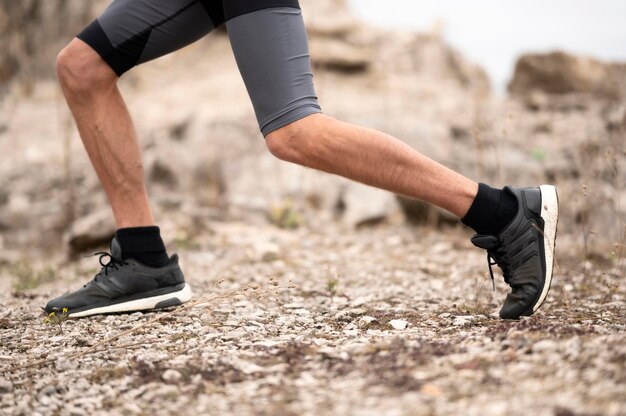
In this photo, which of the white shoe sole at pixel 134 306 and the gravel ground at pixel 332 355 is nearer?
the gravel ground at pixel 332 355

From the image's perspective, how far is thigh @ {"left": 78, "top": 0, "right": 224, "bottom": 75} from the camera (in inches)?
123

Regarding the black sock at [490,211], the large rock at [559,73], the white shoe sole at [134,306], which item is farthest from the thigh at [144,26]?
the large rock at [559,73]

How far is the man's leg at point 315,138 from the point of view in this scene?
9.14 ft

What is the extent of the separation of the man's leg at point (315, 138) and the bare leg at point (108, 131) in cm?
80

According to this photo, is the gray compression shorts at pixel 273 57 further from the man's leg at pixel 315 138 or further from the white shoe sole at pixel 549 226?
the white shoe sole at pixel 549 226

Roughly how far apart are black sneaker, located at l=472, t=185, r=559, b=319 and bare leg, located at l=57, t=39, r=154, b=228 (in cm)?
162

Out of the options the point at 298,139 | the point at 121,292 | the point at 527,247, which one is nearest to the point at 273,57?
the point at 298,139

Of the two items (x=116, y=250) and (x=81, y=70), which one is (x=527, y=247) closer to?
(x=116, y=250)

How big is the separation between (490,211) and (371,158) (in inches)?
21.1

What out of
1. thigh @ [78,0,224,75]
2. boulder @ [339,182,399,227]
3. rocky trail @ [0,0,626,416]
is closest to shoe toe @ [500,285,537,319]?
rocky trail @ [0,0,626,416]

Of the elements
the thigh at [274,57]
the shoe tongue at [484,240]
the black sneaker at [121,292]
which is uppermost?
the thigh at [274,57]

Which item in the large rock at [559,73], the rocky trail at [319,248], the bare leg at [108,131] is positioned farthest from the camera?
the large rock at [559,73]

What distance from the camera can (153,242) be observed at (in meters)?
3.45

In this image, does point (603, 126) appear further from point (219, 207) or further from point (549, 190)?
point (549, 190)
